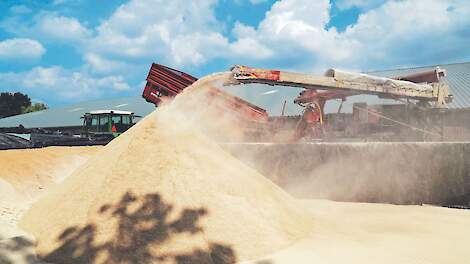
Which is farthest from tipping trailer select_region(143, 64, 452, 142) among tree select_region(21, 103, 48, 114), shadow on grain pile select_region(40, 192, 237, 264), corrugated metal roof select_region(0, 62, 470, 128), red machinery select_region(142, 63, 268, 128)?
tree select_region(21, 103, 48, 114)

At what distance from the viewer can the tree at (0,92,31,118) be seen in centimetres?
5066

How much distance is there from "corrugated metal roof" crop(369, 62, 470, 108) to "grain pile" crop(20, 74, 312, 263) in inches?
747

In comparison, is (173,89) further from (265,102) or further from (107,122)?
(265,102)

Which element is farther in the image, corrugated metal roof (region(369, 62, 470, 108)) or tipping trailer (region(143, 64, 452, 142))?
corrugated metal roof (region(369, 62, 470, 108))

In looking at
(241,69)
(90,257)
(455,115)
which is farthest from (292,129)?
(455,115)

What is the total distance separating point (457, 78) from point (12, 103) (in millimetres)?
52126

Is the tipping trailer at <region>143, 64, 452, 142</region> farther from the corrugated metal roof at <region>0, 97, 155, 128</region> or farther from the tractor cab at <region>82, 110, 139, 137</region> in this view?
the corrugated metal roof at <region>0, 97, 155, 128</region>

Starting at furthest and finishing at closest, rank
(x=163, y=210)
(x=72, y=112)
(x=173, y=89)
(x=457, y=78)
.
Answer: (x=72, y=112) < (x=457, y=78) < (x=173, y=89) < (x=163, y=210)

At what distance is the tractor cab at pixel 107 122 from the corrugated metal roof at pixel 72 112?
15.2m

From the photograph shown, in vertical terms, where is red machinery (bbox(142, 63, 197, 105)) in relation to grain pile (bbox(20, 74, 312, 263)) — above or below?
above

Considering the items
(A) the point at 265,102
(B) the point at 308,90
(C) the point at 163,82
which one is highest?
(A) the point at 265,102

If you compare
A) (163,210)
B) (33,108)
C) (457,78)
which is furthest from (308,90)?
(33,108)

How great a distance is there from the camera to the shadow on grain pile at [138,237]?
342 cm

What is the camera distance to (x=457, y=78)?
80.4 ft
